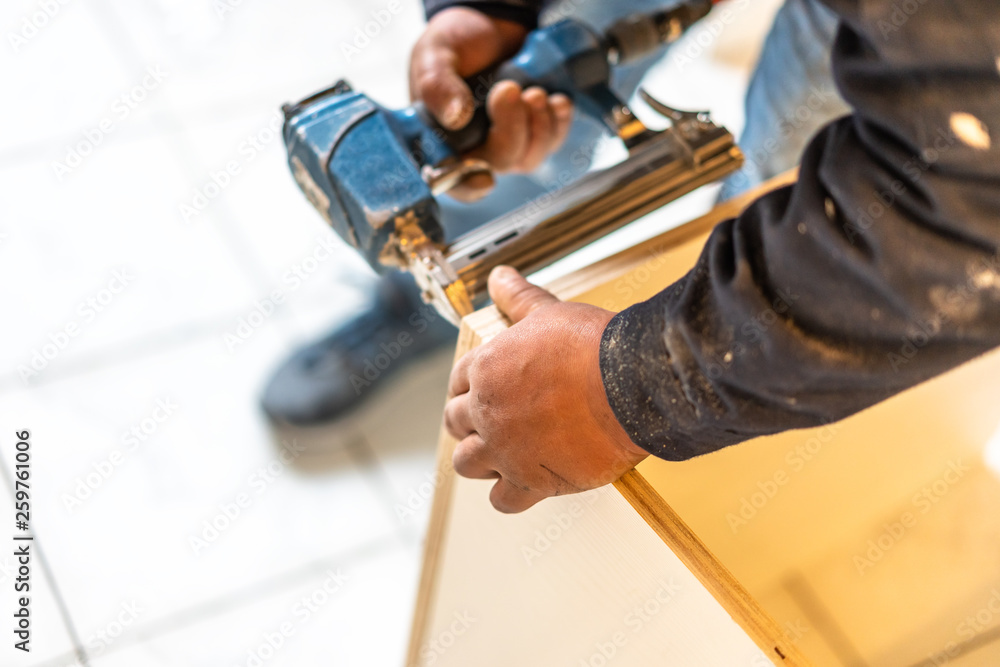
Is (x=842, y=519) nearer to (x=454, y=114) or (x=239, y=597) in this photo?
(x=454, y=114)

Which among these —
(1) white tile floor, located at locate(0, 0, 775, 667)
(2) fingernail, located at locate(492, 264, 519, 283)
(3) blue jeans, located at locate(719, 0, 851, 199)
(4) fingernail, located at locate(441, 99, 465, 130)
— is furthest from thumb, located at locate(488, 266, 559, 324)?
(1) white tile floor, located at locate(0, 0, 775, 667)

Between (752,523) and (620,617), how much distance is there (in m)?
0.22

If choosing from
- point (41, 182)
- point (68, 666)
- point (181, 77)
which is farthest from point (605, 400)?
point (181, 77)

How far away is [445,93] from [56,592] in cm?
91

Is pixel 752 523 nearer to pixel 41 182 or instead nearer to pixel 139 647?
pixel 139 647

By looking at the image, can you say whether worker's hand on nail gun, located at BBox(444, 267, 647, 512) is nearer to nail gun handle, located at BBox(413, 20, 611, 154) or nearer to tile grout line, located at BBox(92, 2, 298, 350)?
nail gun handle, located at BBox(413, 20, 611, 154)

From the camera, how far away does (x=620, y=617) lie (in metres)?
0.60

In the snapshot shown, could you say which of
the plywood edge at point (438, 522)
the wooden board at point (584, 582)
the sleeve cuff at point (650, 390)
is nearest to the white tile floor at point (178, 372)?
the plywood edge at point (438, 522)

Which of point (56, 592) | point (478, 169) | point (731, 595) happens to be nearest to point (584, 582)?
point (731, 595)

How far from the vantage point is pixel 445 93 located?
33.5 inches

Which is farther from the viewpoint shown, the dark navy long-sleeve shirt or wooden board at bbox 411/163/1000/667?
wooden board at bbox 411/163/1000/667

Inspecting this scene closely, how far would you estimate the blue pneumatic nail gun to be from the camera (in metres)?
0.73

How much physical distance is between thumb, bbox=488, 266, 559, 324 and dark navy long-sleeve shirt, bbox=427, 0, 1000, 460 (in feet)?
0.50

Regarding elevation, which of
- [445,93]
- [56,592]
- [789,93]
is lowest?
[56,592]
